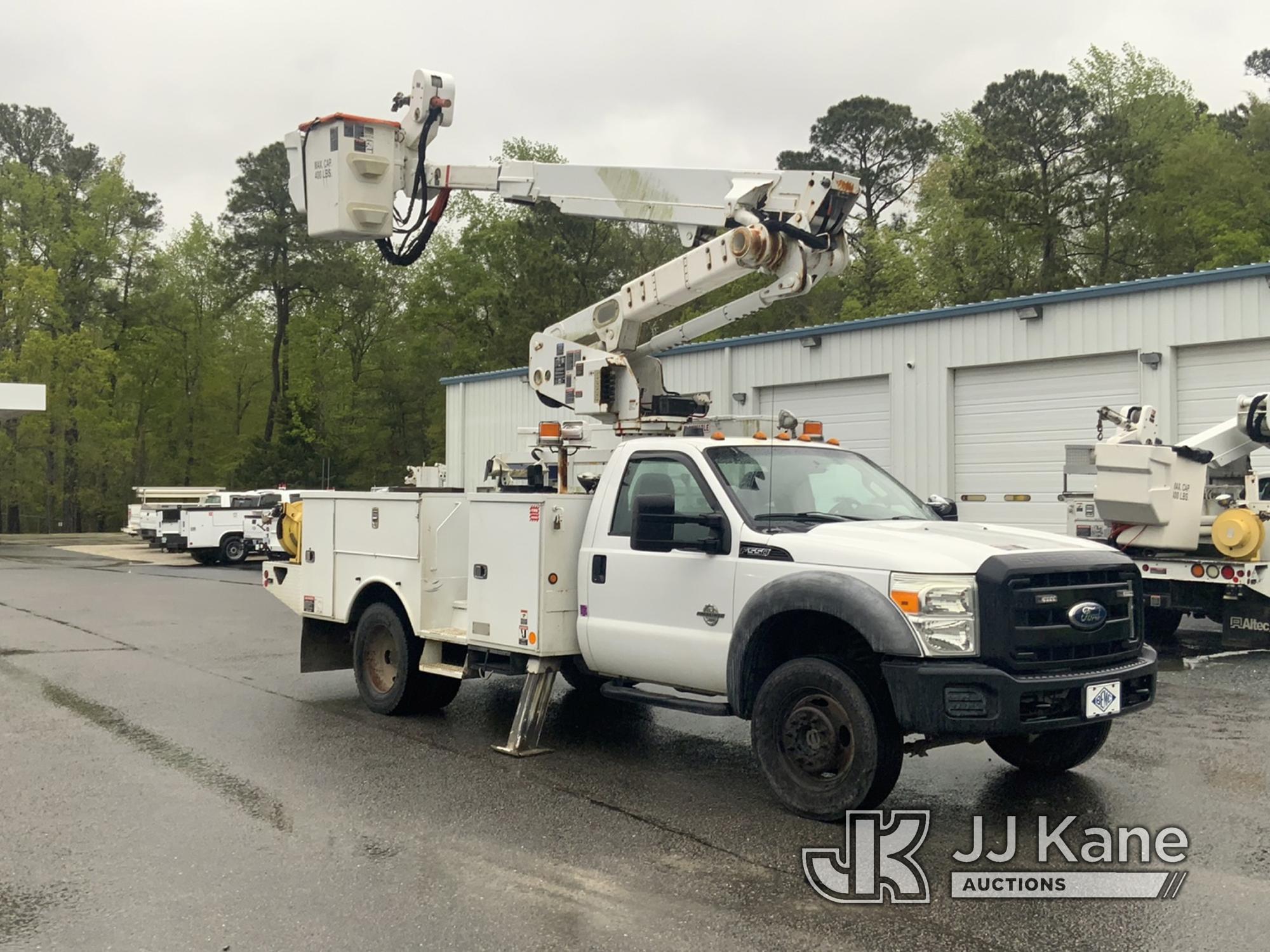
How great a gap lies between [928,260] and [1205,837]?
4411cm

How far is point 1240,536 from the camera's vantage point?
12305 millimetres

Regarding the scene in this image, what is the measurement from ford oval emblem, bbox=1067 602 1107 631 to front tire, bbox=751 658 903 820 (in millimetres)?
1022

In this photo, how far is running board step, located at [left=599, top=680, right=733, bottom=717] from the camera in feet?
22.9

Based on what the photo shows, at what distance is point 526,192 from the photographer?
Answer: 11156mm

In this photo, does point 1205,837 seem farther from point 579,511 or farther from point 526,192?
point 526,192

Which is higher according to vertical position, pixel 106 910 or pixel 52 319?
pixel 52 319

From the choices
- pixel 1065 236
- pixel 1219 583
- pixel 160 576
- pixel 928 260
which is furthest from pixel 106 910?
pixel 928 260

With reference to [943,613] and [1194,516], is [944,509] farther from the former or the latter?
[1194,516]

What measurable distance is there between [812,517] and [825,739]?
1.45 metres

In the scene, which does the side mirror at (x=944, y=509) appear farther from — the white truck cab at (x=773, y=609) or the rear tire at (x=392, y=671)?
the rear tire at (x=392, y=671)

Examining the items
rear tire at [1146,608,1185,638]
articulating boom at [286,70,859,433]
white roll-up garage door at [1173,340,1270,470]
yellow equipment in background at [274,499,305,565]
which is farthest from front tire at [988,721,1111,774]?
white roll-up garage door at [1173,340,1270,470]

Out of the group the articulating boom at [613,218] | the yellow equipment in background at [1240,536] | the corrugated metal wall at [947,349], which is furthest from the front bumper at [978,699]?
the corrugated metal wall at [947,349]

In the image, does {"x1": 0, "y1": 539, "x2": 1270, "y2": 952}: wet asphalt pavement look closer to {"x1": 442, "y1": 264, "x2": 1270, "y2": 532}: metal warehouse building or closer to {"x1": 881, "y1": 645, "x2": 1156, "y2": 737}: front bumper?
{"x1": 881, "y1": 645, "x2": 1156, "y2": 737}: front bumper

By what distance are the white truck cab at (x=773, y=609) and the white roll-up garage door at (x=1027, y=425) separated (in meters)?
12.1
